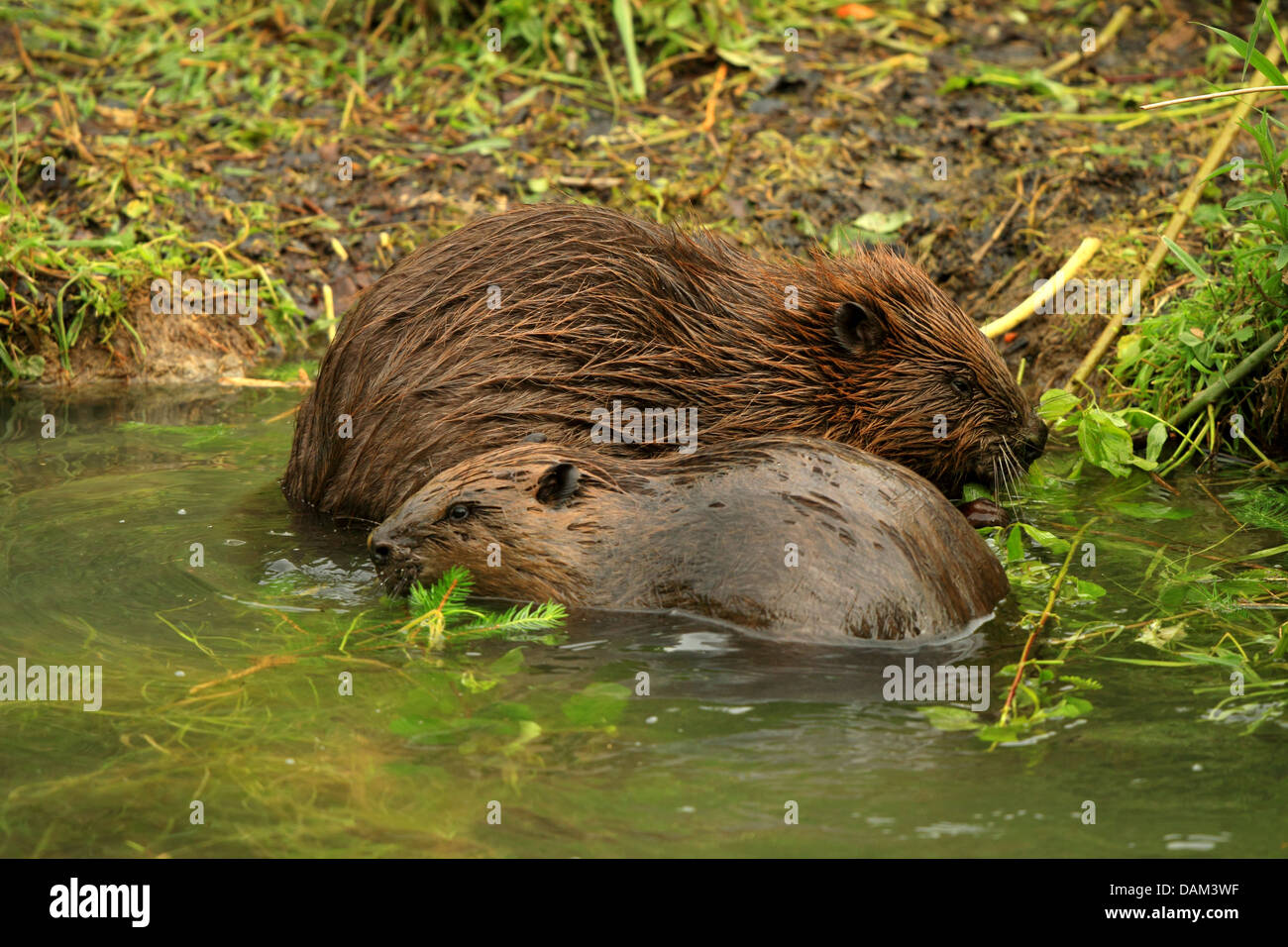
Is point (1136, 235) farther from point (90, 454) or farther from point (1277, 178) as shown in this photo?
point (90, 454)

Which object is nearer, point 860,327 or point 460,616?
point 460,616

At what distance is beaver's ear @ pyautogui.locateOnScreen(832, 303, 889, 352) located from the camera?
16.5ft

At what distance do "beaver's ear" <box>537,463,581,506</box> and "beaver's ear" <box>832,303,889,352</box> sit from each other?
3.96 feet

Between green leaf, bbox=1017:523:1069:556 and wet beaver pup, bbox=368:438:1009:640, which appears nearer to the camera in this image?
wet beaver pup, bbox=368:438:1009:640

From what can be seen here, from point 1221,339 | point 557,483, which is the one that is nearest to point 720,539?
point 557,483

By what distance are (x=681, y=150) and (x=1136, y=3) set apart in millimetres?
3560

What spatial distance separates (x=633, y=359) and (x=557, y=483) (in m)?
0.71

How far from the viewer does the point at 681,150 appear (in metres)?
8.27

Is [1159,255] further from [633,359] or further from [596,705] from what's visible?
[596,705]

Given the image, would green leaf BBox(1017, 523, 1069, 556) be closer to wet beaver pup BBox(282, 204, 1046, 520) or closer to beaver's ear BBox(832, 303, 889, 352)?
wet beaver pup BBox(282, 204, 1046, 520)

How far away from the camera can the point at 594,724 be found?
3533 millimetres

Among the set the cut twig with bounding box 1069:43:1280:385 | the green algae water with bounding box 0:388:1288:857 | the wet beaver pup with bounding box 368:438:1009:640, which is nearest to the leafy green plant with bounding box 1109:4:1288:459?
the cut twig with bounding box 1069:43:1280:385

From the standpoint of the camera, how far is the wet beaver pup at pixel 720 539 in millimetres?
3912

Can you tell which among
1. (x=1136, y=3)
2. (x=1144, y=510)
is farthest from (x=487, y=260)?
(x=1136, y=3)
